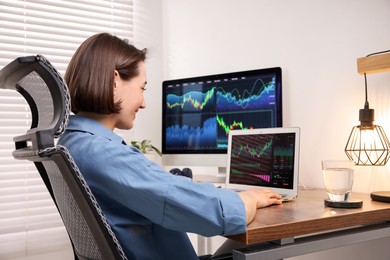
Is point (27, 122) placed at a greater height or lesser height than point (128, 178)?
greater

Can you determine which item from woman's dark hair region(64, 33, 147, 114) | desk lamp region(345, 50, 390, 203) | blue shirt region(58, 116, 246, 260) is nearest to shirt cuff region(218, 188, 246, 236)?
blue shirt region(58, 116, 246, 260)

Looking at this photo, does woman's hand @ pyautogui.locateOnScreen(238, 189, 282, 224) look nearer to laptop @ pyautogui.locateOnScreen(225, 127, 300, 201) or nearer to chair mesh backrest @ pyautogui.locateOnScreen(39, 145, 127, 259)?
laptop @ pyautogui.locateOnScreen(225, 127, 300, 201)

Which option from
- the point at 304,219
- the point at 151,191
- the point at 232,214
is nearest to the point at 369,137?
the point at 304,219

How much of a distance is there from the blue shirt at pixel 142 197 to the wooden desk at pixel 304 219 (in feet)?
0.22

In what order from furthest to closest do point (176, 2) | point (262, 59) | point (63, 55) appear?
point (176, 2), point (63, 55), point (262, 59)

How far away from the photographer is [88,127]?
3.17 feet

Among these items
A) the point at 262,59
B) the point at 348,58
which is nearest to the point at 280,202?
the point at 348,58

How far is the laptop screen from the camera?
1363 millimetres

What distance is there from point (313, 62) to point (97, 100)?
1.14m

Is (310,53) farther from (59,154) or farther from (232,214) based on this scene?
(59,154)

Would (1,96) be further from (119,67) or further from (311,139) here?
(311,139)

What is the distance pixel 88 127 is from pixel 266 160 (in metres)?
0.70

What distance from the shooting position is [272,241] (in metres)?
1.05

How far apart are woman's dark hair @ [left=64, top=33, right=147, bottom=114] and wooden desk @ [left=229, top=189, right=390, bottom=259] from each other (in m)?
0.46
